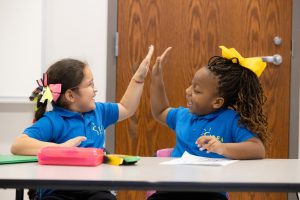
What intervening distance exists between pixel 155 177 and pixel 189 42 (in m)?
2.13

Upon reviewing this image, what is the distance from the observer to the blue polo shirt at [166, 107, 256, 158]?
6.28 ft

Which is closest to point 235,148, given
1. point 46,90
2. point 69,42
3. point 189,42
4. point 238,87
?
point 238,87

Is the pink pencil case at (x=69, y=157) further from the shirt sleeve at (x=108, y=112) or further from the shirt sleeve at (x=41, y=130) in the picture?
the shirt sleeve at (x=108, y=112)

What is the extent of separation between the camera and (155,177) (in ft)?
4.12

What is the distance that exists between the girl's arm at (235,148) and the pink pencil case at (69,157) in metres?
0.41

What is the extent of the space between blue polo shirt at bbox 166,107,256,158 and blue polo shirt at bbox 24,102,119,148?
0.35 m

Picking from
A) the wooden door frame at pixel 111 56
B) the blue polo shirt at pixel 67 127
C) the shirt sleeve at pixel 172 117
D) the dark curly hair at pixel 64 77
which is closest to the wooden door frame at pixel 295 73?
the wooden door frame at pixel 111 56

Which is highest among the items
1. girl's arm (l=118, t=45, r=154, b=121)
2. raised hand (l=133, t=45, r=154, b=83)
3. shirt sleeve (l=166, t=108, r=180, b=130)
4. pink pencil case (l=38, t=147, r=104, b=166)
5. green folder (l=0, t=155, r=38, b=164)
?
raised hand (l=133, t=45, r=154, b=83)

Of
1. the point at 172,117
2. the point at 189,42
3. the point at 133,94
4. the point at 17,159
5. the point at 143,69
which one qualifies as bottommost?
the point at 17,159

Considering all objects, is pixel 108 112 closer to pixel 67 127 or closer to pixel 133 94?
pixel 133 94

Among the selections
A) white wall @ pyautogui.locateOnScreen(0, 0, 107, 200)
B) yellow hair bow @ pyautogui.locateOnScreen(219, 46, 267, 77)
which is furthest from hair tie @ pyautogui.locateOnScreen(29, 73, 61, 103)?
white wall @ pyautogui.locateOnScreen(0, 0, 107, 200)

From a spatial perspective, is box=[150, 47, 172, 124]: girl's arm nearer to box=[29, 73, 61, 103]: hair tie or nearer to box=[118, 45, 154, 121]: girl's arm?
box=[118, 45, 154, 121]: girl's arm

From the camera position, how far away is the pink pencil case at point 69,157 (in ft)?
4.89

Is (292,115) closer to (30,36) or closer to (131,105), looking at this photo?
(131,105)
